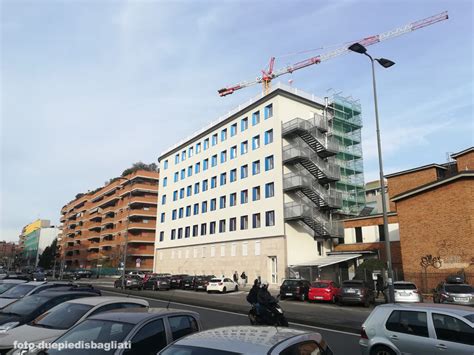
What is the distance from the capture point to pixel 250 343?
12.2 ft

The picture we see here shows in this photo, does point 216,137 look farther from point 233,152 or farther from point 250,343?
point 250,343

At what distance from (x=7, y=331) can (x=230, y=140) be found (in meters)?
43.7

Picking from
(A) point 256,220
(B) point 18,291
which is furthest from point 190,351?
(A) point 256,220

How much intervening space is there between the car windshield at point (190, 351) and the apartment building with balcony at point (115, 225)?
5717 centimetres

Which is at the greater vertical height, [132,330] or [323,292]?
[132,330]

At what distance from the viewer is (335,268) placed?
39.1 metres

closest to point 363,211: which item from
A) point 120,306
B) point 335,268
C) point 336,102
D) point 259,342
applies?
point 335,268

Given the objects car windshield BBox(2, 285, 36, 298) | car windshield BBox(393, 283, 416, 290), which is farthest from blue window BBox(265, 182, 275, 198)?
car windshield BBox(2, 285, 36, 298)

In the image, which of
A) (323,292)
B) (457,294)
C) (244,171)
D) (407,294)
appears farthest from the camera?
(244,171)

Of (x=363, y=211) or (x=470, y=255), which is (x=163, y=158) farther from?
(x=470, y=255)

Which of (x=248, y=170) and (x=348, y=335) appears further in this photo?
(x=248, y=170)

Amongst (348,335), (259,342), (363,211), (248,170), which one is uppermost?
(248,170)

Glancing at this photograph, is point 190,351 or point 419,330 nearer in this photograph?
point 190,351

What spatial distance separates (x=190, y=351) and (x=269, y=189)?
38.2m
